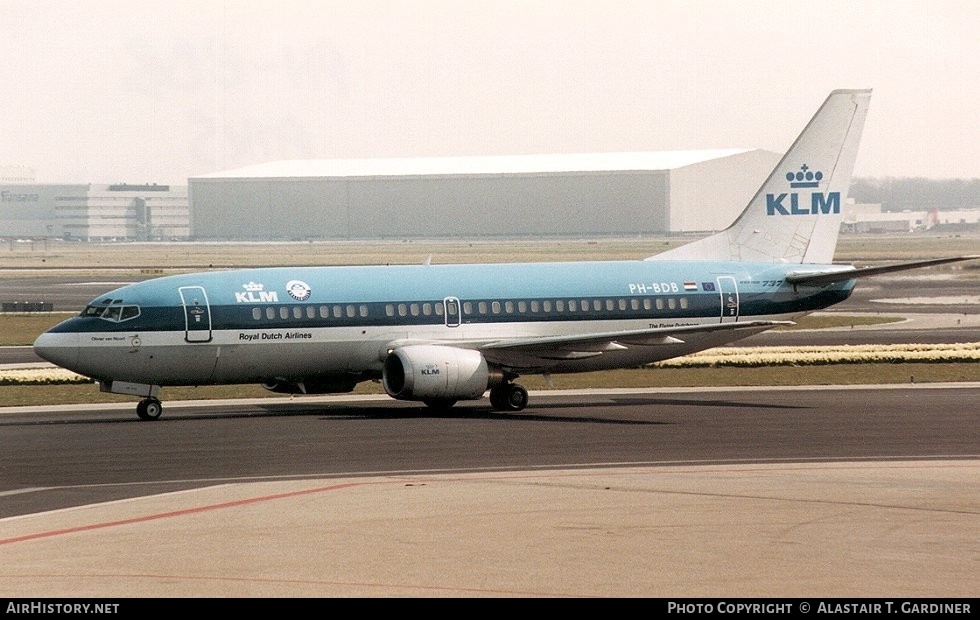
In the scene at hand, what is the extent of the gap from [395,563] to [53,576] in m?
4.22

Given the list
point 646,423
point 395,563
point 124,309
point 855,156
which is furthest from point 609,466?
point 855,156

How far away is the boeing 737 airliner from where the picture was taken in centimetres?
4197

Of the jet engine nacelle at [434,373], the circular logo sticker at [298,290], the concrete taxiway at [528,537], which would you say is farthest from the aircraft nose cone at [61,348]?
the concrete taxiway at [528,537]

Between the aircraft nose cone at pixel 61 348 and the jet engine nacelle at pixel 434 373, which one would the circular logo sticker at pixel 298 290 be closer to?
the jet engine nacelle at pixel 434 373

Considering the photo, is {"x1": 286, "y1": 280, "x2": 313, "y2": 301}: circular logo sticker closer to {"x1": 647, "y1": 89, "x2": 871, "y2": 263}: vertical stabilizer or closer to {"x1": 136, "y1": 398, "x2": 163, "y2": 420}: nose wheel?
{"x1": 136, "y1": 398, "x2": 163, "y2": 420}: nose wheel

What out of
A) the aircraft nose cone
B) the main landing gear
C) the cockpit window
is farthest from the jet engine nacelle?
the aircraft nose cone

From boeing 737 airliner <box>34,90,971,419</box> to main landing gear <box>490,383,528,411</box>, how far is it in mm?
42

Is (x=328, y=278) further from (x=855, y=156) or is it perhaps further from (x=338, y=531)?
(x=338, y=531)

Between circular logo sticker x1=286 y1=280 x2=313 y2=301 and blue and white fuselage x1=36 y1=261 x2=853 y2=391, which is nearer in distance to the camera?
blue and white fuselage x1=36 y1=261 x2=853 y2=391

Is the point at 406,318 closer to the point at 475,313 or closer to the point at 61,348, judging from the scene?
the point at 475,313

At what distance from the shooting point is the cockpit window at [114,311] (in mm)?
41719

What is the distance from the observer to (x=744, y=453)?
107 ft

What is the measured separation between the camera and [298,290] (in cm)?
4372

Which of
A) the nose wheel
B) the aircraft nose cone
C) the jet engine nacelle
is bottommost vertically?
the nose wheel
